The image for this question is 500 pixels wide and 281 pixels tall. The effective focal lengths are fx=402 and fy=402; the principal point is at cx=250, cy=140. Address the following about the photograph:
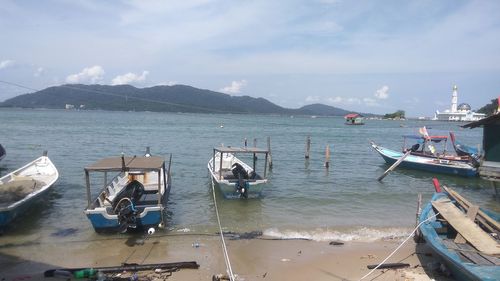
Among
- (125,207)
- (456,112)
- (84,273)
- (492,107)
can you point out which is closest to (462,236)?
(84,273)

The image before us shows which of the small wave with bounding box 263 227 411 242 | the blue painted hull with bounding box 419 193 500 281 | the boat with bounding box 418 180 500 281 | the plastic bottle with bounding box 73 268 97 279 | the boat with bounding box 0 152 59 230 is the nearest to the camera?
the blue painted hull with bounding box 419 193 500 281

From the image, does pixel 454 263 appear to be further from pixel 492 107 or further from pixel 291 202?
pixel 492 107

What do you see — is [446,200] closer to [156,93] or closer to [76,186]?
[76,186]

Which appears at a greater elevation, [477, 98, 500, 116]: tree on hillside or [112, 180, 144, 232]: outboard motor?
[477, 98, 500, 116]: tree on hillside

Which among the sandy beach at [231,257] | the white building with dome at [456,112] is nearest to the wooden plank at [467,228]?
the sandy beach at [231,257]

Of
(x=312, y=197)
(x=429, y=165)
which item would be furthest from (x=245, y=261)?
(x=429, y=165)

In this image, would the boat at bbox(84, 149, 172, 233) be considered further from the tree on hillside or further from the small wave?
the tree on hillside

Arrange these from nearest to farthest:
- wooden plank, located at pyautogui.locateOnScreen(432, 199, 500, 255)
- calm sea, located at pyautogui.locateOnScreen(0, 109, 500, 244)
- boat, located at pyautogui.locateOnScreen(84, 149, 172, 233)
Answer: wooden plank, located at pyautogui.locateOnScreen(432, 199, 500, 255), boat, located at pyautogui.locateOnScreen(84, 149, 172, 233), calm sea, located at pyautogui.locateOnScreen(0, 109, 500, 244)

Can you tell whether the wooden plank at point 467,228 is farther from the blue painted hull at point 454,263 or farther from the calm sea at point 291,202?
the calm sea at point 291,202

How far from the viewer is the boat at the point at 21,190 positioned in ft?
44.3

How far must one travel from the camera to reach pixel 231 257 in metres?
11.8

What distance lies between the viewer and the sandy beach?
34.3ft

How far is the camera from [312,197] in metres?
20.6

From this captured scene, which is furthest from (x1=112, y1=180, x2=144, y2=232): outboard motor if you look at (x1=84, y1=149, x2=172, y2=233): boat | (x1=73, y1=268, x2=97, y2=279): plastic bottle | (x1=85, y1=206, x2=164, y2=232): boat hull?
(x1=73, y1=268, x2=97, y2=279): plastic bottle
